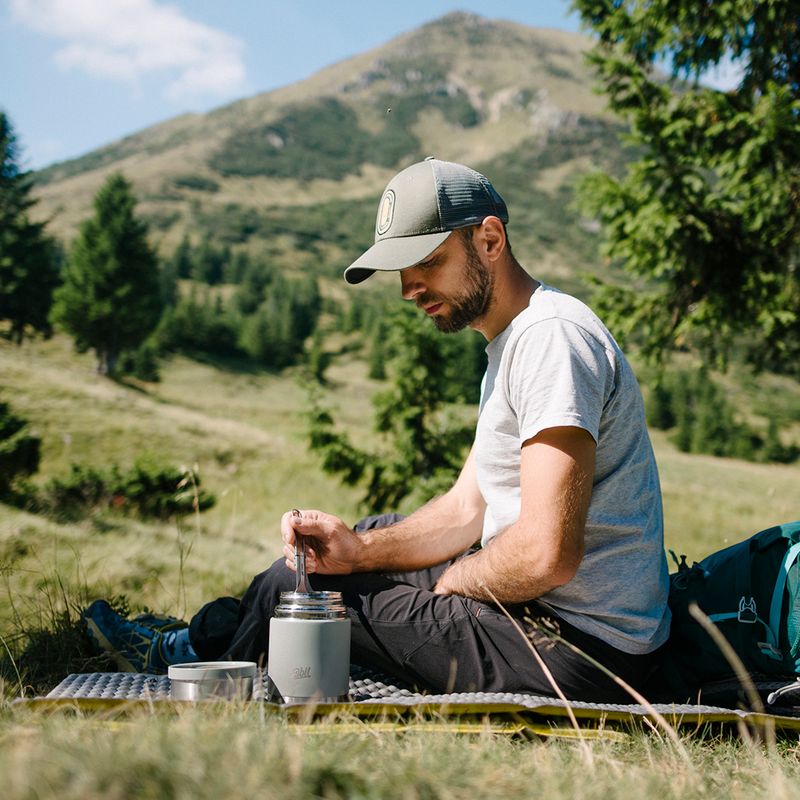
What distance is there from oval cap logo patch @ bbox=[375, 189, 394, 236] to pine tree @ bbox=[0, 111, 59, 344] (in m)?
43.3

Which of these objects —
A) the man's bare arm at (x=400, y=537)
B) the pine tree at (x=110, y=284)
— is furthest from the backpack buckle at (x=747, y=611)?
the pine tree at (x=110, y=284)

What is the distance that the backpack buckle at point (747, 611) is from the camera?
2.57 m

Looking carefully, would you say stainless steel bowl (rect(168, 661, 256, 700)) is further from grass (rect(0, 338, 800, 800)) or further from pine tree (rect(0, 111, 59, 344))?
pine tree (rect(0, 111, 59, 344))

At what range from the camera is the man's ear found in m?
2.74

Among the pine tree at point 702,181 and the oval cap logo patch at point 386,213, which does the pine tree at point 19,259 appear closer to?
the pine tree at point 702,181

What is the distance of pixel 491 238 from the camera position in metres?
2.76

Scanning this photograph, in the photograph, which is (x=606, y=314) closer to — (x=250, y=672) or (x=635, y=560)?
(x=635, y=560)

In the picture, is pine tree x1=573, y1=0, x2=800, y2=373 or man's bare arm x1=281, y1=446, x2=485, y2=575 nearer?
man's bare arm x1=281, y1=446, x2=485, y2=575

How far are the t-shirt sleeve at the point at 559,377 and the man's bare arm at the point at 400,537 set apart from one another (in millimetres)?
786

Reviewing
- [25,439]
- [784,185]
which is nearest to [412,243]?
[784,185]

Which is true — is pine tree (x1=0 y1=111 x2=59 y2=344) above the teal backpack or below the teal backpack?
above

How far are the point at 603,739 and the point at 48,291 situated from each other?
155 feet

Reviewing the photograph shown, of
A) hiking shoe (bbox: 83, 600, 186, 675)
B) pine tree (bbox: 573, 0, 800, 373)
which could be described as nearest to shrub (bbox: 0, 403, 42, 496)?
pine tree (bbox: 573, 0, 800, 373)

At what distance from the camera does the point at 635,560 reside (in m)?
2.55
